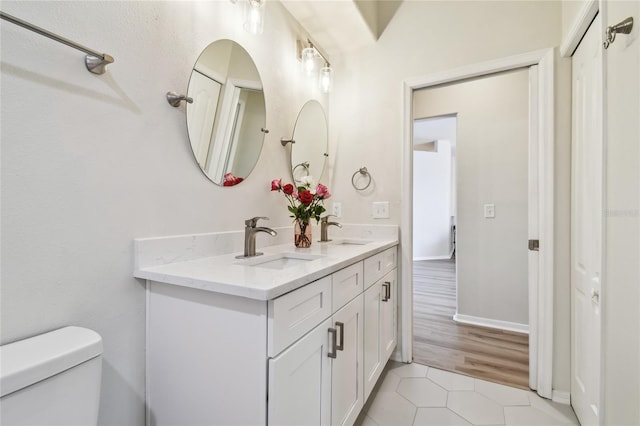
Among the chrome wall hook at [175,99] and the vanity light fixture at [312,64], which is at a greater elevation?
the vanity light fixture at [312,64]

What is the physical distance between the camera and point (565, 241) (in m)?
1.65

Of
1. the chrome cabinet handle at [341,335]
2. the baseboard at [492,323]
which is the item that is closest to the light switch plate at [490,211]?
the baseboard at [492,323]

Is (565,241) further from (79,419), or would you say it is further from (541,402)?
(79,419)

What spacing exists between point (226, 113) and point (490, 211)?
8.17 ft

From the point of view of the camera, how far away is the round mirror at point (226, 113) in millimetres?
1235

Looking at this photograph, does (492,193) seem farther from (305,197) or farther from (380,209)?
(305,197)

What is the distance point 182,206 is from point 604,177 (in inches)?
62.9

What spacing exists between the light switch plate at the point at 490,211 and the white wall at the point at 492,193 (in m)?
0.02

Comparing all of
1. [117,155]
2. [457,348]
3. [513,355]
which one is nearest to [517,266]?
[513,355]

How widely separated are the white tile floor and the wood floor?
0.13m

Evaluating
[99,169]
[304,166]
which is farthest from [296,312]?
[304,166]

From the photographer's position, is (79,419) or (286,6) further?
(286,6)

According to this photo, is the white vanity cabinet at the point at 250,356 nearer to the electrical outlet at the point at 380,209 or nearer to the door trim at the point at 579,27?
the electrical outlet at the point at 380,209

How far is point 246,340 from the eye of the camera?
2.68ft
